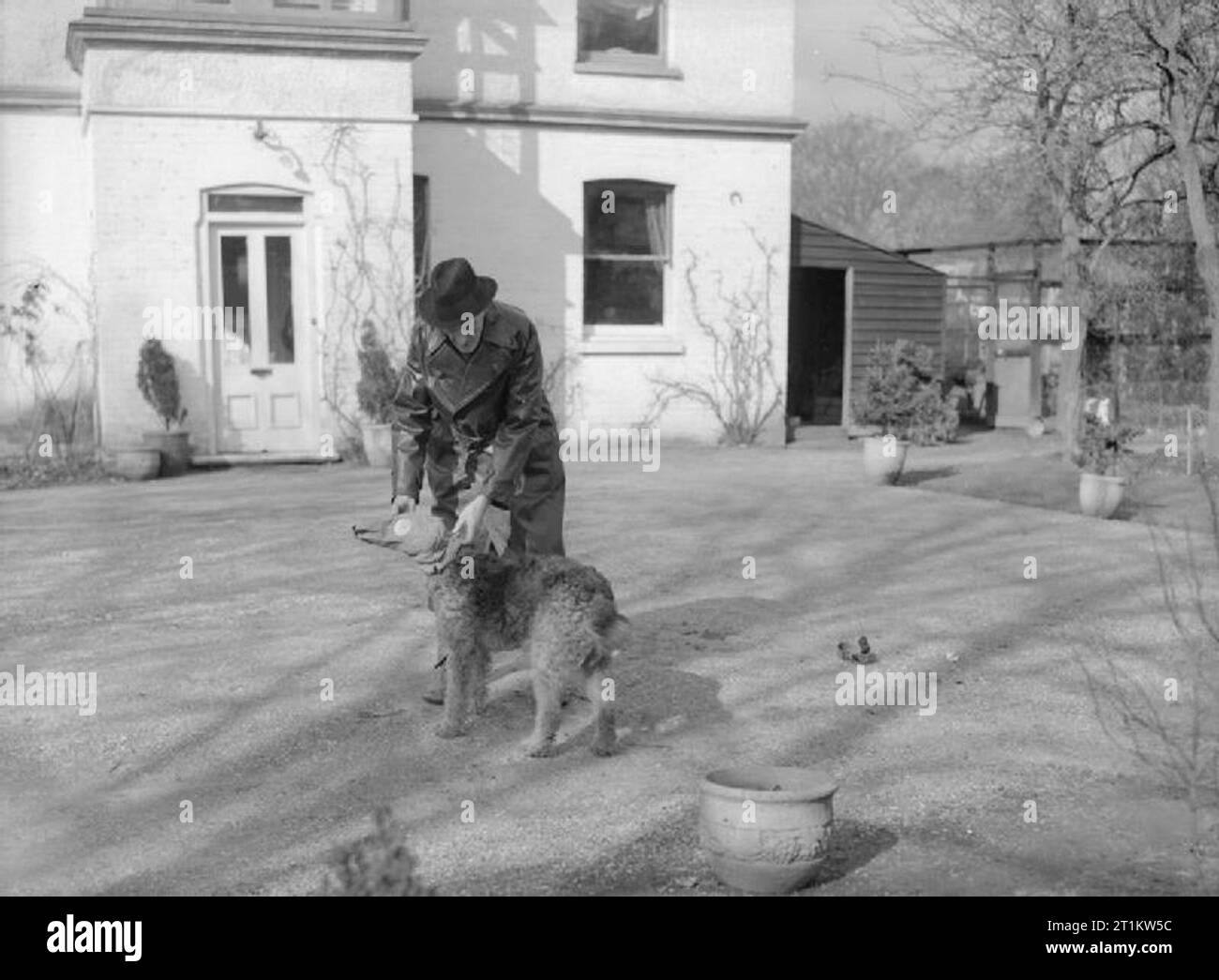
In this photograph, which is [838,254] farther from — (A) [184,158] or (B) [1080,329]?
(A) [184,158]

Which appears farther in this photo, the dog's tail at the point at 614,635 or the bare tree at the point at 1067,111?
the bare tree at the point at 1067,111

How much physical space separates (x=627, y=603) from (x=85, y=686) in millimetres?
3439

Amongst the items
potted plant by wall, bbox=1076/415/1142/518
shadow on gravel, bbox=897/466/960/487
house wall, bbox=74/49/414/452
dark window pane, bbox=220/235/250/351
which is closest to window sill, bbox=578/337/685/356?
house wall, bbox=74/49/414/452

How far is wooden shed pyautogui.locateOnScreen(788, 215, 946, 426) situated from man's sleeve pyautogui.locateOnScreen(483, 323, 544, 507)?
15.0 metres

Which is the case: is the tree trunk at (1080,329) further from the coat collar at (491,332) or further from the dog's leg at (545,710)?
the dog's leg at (545,710)

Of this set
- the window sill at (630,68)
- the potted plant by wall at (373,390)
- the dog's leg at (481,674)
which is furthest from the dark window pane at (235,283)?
the dog's leg at (481,674)

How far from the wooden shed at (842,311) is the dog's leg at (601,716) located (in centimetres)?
1556

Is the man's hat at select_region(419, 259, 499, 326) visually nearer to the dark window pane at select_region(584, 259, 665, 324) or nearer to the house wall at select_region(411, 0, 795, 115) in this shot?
the house wall at select_region(411, 0, 795, 115)

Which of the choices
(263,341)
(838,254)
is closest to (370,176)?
(263,341)

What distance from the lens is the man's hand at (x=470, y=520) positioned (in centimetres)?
618
